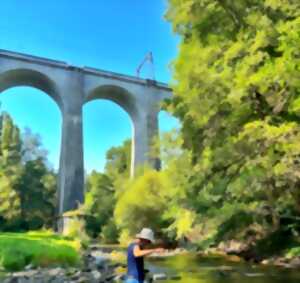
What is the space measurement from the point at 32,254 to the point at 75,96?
26.3 m

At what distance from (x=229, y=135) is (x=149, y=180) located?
17.8 meters

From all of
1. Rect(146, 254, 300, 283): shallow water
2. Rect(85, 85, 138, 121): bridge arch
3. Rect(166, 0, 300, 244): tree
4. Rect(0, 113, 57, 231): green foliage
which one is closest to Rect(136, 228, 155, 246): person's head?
Rect(166, 0, 300, 244): tree

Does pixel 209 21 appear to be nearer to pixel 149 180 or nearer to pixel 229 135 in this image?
pixel 229 135

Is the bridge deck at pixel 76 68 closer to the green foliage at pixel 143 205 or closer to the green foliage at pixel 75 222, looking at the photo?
the green foliage at pixel 75 222

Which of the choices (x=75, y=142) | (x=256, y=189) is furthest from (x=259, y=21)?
(x=75, y=142)

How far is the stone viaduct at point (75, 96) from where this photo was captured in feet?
124

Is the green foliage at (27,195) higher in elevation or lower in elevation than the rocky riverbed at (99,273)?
higher

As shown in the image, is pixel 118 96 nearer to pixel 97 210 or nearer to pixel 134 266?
pixel 97 210

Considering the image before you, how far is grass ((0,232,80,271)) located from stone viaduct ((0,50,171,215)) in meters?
22.2

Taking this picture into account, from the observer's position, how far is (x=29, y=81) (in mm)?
39219

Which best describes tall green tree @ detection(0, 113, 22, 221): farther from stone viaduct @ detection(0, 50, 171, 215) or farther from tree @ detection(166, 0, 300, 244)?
tree @ detection(166, 0, 300, 244)

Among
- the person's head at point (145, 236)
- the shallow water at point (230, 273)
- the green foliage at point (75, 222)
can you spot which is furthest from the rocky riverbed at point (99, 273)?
the green foliage at point (75, 222)

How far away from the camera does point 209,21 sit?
14.2m

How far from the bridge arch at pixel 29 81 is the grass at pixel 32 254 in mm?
25034
